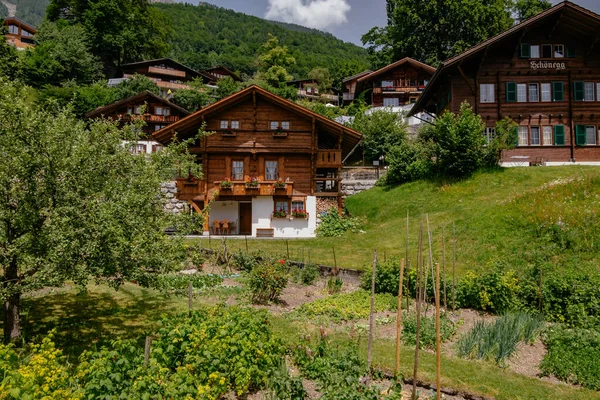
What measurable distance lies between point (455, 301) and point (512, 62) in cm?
2397

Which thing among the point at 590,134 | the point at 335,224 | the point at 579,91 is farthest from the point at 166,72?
the point at 590,134

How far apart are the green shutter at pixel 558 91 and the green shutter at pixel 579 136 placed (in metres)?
2.39

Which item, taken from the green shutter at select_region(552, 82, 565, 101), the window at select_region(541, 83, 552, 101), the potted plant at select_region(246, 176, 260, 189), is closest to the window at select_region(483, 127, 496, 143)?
the window at select_region(541, 83, 552, 101)

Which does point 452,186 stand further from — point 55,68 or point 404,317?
point 55,68

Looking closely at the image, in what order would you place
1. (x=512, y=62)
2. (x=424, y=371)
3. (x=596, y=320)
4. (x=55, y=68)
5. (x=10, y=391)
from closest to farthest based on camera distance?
(x=10, y=391)
(x=424, y=371)
(x=596, y=320)
(x=512, y=62)
(x=55, y=68)

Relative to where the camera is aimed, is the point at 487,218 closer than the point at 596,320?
No

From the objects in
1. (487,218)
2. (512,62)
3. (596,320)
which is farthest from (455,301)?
(512,62)

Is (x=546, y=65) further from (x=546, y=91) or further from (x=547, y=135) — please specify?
(x=547, y=135)

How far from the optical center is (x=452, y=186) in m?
25.9

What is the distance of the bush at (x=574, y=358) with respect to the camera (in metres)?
8.32

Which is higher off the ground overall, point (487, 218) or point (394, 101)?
point (394, 101)

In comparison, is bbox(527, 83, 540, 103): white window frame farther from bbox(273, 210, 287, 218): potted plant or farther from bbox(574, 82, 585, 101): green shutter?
bbox(273, 210, 287, 218): potted plant

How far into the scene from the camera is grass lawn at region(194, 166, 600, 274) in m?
16.3

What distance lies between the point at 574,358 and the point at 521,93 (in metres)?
26.3
